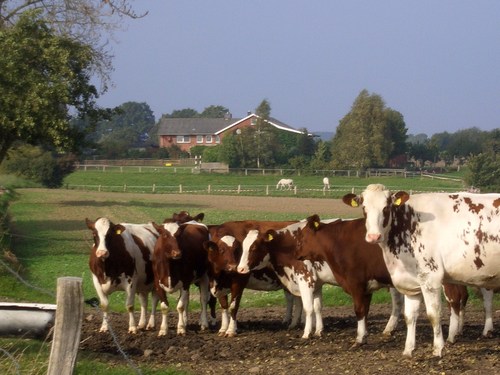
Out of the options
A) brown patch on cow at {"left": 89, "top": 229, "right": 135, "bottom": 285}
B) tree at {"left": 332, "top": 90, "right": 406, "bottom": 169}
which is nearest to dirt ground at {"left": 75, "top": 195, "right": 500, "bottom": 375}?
brown patch on cow at {"left": 89, "top": 229, "right": 135, "bottom": 285}

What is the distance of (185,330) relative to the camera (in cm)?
1476

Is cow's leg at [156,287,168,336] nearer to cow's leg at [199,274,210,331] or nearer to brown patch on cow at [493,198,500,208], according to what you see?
cow's leg at [199,274,210,331]

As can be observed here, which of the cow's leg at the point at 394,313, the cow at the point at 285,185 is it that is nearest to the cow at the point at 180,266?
the cow's leg at the point at 394,313

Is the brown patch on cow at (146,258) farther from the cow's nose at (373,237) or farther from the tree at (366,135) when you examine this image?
the tree at (366,135)

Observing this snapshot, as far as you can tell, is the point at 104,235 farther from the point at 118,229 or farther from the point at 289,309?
the point at 289,309

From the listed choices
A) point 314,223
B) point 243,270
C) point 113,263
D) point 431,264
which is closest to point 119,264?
point 113,263

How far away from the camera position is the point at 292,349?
12.8 meters

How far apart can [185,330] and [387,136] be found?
82584 mm

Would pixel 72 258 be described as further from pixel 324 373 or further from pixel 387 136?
pixel 387 136

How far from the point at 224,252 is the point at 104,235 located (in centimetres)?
191

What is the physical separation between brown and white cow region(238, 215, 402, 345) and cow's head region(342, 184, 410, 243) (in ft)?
5.49

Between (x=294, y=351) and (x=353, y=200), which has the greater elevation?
(x=353, y=200)

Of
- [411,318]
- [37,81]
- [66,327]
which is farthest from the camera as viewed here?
[37,81]

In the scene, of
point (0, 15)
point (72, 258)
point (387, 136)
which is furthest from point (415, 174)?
point (72, 258)
